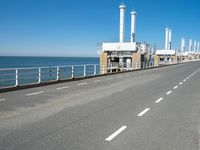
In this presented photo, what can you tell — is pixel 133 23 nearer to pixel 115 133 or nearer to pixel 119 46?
pixel 119 46

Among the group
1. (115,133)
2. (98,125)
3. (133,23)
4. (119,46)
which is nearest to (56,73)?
(98,125)

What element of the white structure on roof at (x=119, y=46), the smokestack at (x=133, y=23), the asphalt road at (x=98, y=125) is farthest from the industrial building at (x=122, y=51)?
the asphalt road at (x=98, y=125)

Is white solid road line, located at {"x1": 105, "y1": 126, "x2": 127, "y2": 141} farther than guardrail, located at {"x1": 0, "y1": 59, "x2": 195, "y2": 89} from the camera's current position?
No

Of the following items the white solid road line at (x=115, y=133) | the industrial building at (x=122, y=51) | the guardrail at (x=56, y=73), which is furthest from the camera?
the industrial building at (x=122, y=51)

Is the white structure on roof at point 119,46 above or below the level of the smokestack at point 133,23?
below

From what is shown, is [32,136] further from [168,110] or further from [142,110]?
[168,110]

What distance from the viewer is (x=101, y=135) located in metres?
6.05

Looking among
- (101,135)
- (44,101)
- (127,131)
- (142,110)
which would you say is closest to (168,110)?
(142,110)

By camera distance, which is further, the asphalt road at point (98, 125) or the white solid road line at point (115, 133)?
the white solid road line at point (115, 133)

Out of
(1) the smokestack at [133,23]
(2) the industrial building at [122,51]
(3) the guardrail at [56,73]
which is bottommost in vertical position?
(3) the guardrail at [56,73]

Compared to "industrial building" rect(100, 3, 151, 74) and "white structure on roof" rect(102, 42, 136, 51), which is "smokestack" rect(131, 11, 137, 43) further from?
"white structure on roof" rect(102, 42, 136, 51)

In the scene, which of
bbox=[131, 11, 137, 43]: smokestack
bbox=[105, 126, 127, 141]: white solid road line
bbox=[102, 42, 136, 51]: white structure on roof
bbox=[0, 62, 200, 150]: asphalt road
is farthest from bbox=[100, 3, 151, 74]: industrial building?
bbox=[105, 126, 127, 141]: white solid road line

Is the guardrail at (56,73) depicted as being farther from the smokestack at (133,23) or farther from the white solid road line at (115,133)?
the smokestack at (133,23)

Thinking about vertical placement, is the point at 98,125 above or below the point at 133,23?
below
